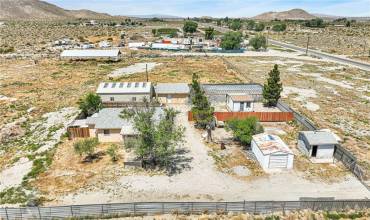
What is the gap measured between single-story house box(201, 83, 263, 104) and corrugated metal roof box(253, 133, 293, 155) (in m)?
17.5

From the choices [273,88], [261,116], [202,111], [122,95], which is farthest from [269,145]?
[122,95]

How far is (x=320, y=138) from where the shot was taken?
35.9m

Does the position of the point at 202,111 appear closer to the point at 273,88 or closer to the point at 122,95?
the point at 273,88

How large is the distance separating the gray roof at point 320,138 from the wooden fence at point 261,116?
9.59 meters

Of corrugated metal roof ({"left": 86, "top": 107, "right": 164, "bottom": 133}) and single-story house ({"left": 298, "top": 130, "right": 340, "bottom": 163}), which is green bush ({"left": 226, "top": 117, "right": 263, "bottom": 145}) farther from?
corrugated metal roof ({"left": 86, "top": 107, "right": 164, "bottom": 133})

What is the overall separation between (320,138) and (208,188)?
14.8 m

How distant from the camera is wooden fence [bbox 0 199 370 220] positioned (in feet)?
83.0

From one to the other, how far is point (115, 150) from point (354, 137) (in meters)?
30.1

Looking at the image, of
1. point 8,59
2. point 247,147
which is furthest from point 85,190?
point 8,59

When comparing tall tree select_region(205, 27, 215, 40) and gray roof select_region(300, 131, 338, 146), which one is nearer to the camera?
gray roof select_region(300, 131, 338, 146)

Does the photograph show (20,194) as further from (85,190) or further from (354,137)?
(354,137)

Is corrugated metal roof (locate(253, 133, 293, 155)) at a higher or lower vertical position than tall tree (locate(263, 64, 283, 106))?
lower

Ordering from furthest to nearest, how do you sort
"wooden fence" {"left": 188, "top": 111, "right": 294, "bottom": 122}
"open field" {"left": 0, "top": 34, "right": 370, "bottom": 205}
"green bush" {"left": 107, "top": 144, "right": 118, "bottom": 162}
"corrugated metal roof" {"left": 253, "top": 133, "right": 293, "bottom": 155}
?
1. "wooden fence" {"left": 188, "top": 111, "right": 294, "bottom": 122}
2. "green bush" {"left": 107, "top": 144, "right": 118, "bottom": 162}
3. "corrugated metal roof" {"left": 253, "top": 133, "right": 293, "bottom": 155}
4. "open field" {"left": 0, "top": 34, "right": 370, "bottom": 205}

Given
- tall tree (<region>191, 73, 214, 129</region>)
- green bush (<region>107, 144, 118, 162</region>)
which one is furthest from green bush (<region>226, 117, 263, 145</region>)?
green bush (<region>107, 144, 118, 162</region>)
